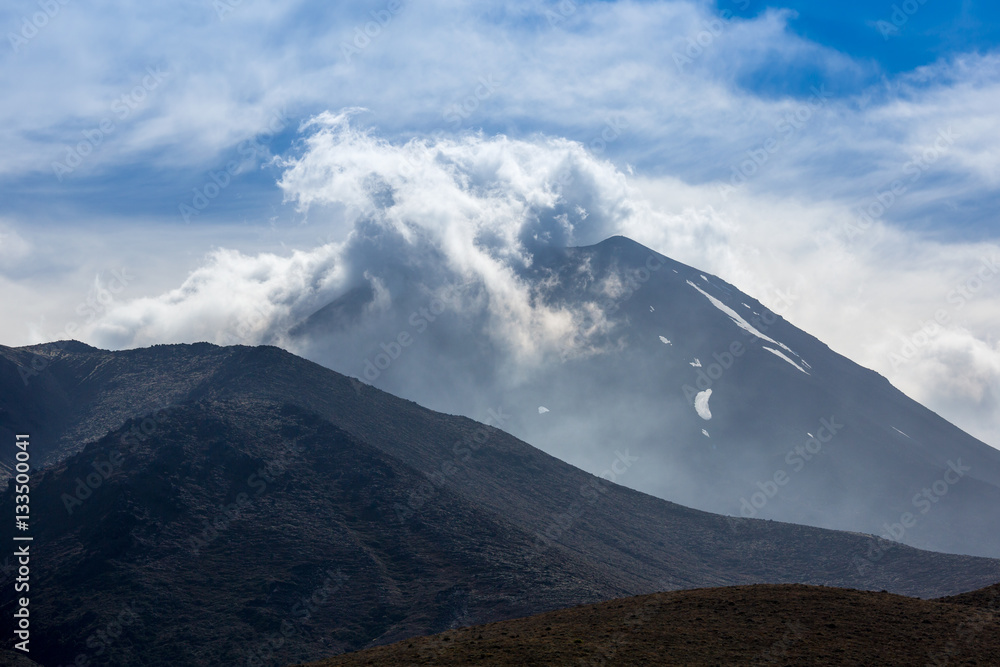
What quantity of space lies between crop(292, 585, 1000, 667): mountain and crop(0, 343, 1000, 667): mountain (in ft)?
81.2

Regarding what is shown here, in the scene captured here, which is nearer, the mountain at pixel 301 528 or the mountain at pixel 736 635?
the mountain at pixel 736 635

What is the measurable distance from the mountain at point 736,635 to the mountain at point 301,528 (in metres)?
24.7

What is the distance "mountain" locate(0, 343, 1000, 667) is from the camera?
6284 cm

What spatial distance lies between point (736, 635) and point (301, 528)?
170ft

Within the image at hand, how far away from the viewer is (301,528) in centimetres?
7738

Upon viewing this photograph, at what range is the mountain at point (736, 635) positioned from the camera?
3369cm

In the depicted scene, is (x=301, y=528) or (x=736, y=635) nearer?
(x=736, y=635)

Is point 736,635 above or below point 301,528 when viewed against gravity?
above

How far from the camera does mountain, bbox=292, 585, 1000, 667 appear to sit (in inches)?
1326

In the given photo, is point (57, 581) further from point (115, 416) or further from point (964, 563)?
point (964, 563)

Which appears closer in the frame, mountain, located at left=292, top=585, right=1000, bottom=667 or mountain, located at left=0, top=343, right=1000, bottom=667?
mountain, located at left=292, top=585, right=1000, bottom=667

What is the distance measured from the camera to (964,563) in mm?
98625

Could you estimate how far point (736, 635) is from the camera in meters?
36.4

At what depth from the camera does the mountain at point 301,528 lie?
6284cm
